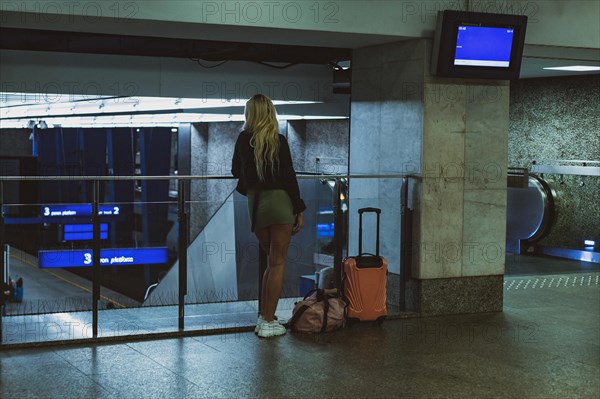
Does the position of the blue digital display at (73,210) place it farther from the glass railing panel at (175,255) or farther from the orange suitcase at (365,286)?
the orange suitcase at (365,286)

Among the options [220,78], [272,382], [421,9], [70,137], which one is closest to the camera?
[272,382]

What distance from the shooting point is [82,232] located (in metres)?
6.55

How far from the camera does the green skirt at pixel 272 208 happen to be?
6.47 meters

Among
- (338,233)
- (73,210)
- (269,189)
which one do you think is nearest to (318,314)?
(338,233)

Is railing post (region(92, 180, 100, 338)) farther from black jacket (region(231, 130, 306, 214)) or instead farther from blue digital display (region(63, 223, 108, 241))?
black jacket (region(231, 130, 306, 214))

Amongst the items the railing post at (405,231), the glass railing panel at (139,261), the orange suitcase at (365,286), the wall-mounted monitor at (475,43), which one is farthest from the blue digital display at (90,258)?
the wall-mounted monitor at (475,43)

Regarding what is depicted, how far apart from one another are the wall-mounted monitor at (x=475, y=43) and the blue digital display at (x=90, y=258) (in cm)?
287

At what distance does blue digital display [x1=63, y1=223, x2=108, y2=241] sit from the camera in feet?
21.4

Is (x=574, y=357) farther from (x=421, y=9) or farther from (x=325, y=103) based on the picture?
(x=325, y=103)

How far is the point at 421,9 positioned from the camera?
7.15 meters

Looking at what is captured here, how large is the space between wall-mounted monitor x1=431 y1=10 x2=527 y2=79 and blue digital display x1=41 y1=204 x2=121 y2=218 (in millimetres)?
2683

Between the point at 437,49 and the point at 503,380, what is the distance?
2715 millimetres

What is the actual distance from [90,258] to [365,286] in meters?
2.02

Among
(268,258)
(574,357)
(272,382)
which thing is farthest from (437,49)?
(272,382)
